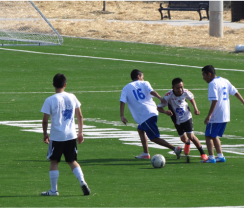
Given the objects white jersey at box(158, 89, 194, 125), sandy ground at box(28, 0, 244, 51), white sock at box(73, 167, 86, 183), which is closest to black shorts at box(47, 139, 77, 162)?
white sock at box(73, 167, 86, 183)

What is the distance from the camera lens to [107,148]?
1271 centimetres

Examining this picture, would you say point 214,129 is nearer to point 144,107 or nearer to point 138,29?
point 144,107

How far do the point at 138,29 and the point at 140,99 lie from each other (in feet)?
93.5

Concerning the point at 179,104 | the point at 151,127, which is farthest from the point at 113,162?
the point at 179,104

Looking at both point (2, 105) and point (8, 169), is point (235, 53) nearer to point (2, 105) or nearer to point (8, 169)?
point (2, 105)

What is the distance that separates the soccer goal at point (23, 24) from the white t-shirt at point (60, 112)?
1858 cm

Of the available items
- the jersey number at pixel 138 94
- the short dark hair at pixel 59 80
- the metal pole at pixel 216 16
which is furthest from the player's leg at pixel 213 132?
the metal pole at pixel 216 16

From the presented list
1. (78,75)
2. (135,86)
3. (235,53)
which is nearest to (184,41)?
(235,53)

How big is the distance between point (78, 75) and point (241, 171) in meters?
16.1

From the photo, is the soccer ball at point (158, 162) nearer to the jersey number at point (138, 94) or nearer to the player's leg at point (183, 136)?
the player's leg at point (183, 136)

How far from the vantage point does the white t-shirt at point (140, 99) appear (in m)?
11.5

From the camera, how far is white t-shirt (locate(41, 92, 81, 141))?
28.5ft

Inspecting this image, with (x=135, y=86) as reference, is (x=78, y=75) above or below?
below

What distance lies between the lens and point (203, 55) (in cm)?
3128
